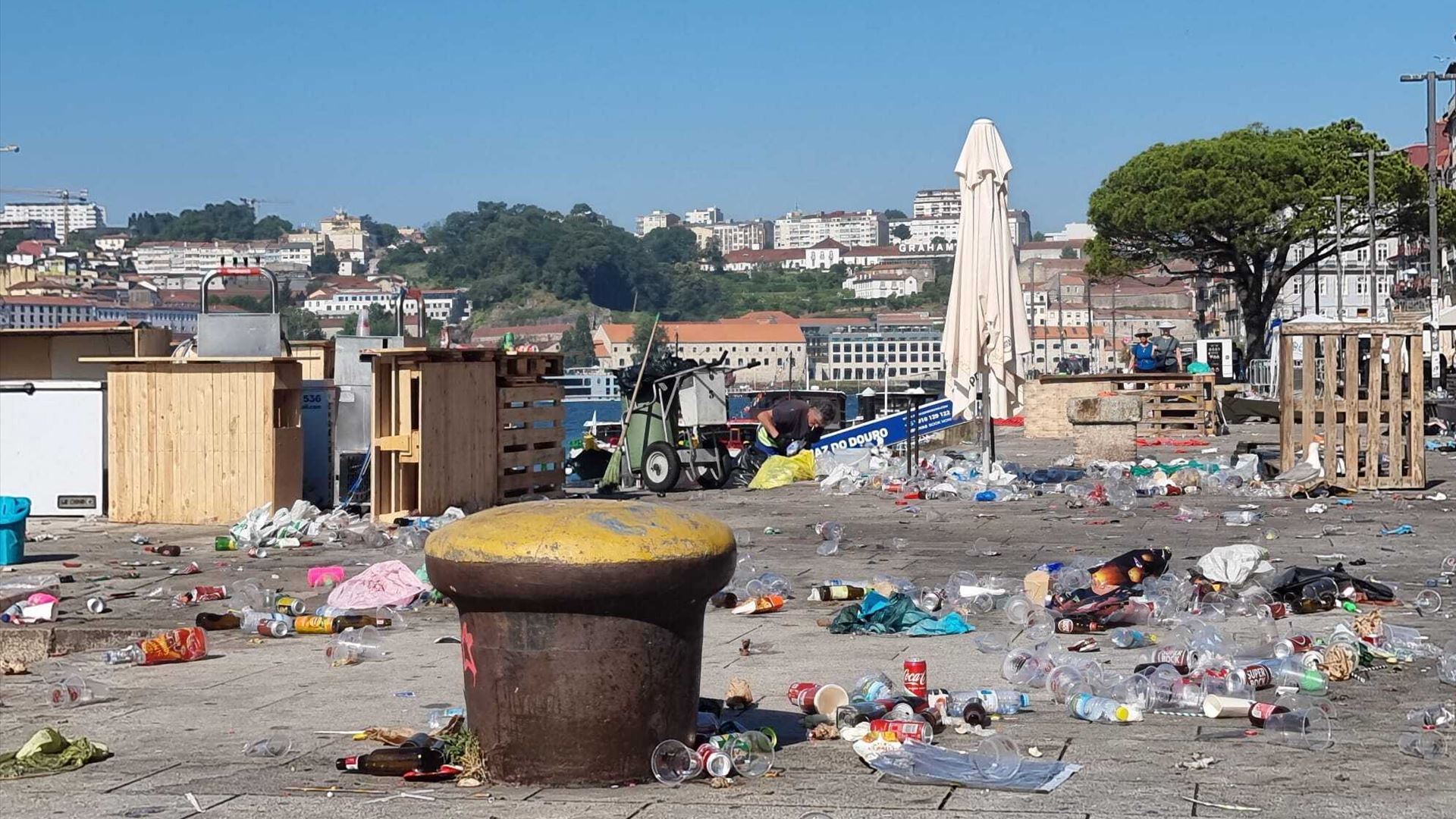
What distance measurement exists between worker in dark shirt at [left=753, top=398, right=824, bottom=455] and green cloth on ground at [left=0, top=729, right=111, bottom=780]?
15.8 meters

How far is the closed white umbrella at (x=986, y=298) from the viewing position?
19.1m

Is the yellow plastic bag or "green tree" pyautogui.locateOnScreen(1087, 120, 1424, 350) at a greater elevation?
"green tree" pyautogui.locateOnScreen(1087, 120, 1424, 350)

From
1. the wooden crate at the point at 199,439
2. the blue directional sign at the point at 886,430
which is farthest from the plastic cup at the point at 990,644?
the blue directional sign at the point at 886,430

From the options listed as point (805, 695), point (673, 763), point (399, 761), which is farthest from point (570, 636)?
point (805, 695)

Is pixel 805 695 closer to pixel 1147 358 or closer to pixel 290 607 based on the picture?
pixel 290 607

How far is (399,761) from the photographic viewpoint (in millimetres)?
5555

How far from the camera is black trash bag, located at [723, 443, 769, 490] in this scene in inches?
806

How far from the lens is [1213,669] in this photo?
6965 millimetres

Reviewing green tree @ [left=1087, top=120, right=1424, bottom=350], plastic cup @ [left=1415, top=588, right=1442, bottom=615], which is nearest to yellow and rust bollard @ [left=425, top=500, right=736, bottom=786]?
plastic cup @ [left=1415, top=588, right=1442, bottom=615]

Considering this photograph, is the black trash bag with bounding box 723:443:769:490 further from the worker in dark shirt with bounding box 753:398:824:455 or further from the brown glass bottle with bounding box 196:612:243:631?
the brown glass bottle with bounding box 196:612:243:631

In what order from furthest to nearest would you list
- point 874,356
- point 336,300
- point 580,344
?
point 874,356
point 336,300
point 580,344

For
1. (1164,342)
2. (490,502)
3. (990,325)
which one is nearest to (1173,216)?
(1164,342)

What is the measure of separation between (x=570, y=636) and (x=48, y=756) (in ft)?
6.49

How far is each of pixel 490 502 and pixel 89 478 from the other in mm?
4060
